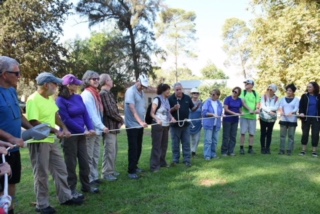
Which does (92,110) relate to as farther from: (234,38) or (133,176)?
(234,38)

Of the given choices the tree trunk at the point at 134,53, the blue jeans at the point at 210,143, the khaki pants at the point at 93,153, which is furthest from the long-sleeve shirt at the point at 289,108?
the tree trunk at the point at 134,53

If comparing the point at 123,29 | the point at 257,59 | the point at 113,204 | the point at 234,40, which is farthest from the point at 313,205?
the point at 234,40

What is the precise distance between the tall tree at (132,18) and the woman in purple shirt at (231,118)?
20.3 metres

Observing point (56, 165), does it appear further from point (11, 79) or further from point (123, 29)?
point (123, 29)

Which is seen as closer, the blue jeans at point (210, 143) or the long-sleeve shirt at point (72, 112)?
the long-sleeve shirt at point (72, 112)

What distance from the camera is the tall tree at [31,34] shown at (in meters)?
24.1

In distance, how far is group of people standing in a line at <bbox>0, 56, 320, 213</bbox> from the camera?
365 cm

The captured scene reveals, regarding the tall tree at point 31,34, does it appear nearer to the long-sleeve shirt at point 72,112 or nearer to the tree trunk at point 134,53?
the tree trunk at point 134,53

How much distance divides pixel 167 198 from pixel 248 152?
4134mm

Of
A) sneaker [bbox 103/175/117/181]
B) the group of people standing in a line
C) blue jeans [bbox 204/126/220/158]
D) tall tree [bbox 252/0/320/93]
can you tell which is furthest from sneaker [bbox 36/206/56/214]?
tall tree [bbox 252/0/320/93]

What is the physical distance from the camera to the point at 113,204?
4.59 metres

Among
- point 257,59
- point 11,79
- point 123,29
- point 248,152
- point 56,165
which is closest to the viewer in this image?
point 11,79

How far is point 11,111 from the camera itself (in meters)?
3.47

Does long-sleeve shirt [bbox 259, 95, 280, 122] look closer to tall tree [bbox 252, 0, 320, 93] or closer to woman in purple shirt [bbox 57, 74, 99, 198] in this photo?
tall tree [bbox 252, 0, 320, 93]
